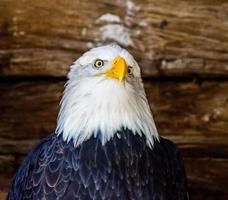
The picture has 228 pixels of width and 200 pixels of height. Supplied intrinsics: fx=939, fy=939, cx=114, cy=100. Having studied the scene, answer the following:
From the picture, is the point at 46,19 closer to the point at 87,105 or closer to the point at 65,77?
the point at 65,77

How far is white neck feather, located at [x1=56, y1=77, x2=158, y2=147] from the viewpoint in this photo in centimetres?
415

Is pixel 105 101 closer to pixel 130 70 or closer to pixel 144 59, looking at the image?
pixel 130 70

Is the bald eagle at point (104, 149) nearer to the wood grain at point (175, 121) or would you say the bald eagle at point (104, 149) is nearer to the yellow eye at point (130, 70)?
the yellow eye at point (130, 70)

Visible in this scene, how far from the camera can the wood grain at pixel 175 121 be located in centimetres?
502

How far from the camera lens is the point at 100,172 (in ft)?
13.4

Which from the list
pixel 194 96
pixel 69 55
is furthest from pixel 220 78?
pixel 69 55

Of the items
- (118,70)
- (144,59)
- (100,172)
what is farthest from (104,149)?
(144,59)

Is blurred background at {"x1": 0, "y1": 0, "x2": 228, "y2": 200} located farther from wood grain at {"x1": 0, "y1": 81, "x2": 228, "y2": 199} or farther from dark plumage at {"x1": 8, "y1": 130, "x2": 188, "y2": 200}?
dark plumage at {"x1": 8, "y1": 130, "x2": 188, "y2": 200}

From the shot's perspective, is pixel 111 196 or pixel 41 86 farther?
Answer: pixel 41 86

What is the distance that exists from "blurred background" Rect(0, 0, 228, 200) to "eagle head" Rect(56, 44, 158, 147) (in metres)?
0.71

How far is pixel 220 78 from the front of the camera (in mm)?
5004

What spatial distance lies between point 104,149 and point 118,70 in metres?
0.36

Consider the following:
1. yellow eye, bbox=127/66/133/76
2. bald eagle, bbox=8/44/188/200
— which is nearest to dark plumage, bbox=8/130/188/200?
bald eagle, bbox=8/44/188/200

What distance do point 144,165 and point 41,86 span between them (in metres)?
1.08
